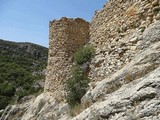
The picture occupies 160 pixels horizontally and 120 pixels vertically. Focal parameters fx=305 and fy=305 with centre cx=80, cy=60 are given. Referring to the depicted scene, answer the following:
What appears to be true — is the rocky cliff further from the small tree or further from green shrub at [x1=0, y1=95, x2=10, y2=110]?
green shrub at [x1=0, y1=95, x2=10, y2=110]

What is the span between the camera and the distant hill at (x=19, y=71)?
36.4 meters

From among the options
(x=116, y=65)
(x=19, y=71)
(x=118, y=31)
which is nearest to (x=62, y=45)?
(x=118, y=31)

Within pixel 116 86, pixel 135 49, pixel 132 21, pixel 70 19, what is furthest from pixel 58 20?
pixel 116 86

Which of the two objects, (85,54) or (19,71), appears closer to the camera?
(85,54)

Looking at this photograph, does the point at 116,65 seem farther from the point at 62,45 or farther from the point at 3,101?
the point at 3,101

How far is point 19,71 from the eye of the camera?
50.3 m

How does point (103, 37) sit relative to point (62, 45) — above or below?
below

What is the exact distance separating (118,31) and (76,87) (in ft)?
8.77

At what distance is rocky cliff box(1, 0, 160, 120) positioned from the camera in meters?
6.41

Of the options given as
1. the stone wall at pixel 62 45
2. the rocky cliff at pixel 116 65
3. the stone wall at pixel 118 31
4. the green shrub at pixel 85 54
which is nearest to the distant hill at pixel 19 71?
the stone wall at pixel 62 45

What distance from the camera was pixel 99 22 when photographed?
13.5 m

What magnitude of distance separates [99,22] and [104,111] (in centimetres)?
709

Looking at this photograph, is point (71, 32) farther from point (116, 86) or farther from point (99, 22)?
point (116, 86)

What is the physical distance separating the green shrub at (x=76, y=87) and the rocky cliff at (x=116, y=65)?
1.22 ft
